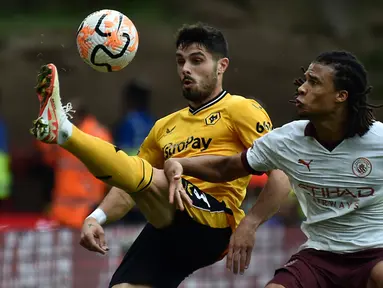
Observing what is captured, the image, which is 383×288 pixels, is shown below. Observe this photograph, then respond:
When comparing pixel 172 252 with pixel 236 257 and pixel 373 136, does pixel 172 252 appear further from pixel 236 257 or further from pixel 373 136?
pixel 373 136

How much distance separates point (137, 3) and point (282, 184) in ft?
44.2

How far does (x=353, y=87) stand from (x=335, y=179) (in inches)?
23.1

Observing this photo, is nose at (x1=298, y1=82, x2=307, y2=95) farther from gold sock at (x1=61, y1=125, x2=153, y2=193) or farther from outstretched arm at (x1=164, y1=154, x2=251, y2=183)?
gold sock at (x1=61, y1=125, x2=153, y2=193)

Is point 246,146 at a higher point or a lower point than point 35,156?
lower

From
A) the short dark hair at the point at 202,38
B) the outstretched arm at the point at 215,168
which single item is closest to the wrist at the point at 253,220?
the outstretched arm at the point at 215,168

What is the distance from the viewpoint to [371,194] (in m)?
6.80

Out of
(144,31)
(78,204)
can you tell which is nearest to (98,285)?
(78,204)

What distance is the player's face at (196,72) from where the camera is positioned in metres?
7.68

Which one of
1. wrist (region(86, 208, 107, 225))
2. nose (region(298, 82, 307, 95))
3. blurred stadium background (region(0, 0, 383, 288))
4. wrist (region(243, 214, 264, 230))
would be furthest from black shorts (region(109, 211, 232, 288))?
blurred stadium background (region(0, 0, 383, 288))

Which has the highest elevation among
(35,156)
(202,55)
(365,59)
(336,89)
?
(365,59)

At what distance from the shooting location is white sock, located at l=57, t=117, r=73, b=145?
6.68 m

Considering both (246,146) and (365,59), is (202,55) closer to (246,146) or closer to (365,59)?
(246,146)

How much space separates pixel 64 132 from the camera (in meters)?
6.68

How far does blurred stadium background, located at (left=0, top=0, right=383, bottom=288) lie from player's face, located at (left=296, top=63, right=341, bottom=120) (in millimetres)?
5156
